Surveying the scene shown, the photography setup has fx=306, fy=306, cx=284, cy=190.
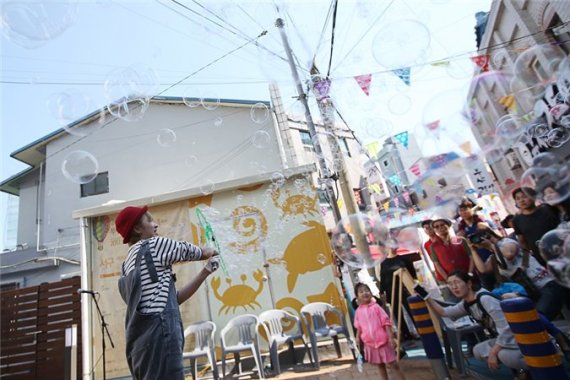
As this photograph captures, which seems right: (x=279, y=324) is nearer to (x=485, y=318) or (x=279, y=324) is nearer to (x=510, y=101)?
(x=485, y=318)

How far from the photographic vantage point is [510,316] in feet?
6.48

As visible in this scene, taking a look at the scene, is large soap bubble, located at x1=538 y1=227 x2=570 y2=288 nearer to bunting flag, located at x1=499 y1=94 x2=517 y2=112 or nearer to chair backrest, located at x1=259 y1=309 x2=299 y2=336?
chair backrest, located at x1=259 y1=309 x2=299 y2=336

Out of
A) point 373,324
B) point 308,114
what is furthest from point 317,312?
point 308,114

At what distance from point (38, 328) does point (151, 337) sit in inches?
292

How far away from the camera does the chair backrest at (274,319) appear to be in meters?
5.16

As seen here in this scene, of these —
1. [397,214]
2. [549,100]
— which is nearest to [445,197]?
[397,214]

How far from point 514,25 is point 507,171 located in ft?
26.0

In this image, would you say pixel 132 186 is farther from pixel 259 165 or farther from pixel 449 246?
pixel 449 246

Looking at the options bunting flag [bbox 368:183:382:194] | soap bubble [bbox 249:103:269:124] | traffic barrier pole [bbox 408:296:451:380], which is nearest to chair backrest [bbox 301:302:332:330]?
traffic barrier pole [bbox 408:296:451:380]

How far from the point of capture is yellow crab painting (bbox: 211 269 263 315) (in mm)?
5668

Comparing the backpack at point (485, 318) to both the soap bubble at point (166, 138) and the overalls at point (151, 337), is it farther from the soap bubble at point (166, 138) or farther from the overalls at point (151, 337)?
the soap bubble at point (166, 138)

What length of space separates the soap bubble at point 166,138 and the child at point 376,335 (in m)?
8.75

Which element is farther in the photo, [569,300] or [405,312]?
[405,312]

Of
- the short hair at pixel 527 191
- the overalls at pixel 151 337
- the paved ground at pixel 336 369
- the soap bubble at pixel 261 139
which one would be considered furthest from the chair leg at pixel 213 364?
the soap bubble at pixel 261 139
